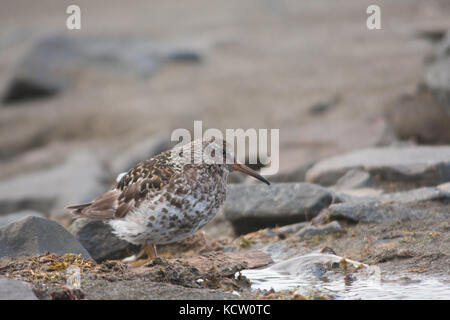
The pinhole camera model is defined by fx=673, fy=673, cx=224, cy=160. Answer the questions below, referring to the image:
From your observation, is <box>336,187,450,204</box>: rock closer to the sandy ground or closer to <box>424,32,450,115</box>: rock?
<box>424,32,450,115</box>: rock

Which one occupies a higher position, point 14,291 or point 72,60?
point 72,60

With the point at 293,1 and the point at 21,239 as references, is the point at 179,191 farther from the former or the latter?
the point at 293,1

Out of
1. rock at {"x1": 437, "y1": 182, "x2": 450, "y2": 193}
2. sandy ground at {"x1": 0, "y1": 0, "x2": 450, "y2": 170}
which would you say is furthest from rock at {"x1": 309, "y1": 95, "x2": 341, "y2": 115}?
rock at {"x1": 437, "y1": 182, "x2": 450, "y2": 193}

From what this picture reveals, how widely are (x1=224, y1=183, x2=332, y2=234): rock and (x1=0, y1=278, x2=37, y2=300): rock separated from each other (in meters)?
4.13

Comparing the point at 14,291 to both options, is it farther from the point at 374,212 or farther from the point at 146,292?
the point at 374,212

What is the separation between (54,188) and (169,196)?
8117mm

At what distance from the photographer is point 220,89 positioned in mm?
21375

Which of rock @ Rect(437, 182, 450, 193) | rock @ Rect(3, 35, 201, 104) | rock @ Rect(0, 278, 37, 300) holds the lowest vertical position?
rock @ Rect(0, 278, 37, 300)

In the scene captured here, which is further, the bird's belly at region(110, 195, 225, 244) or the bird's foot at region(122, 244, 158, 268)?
the bird's foot at region(122, 244, 158, 268)

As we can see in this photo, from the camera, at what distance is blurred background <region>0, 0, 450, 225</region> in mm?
14328

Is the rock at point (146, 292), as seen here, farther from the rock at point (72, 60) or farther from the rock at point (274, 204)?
the rock at point (72, 60)

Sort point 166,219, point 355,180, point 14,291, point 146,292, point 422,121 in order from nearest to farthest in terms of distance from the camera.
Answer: point 14,291 < point 146,292 < point 166,219 < point 355,180 < point 422,121

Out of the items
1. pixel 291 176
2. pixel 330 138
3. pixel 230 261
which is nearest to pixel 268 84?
pixel 330 138

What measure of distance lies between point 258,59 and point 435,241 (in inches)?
681
